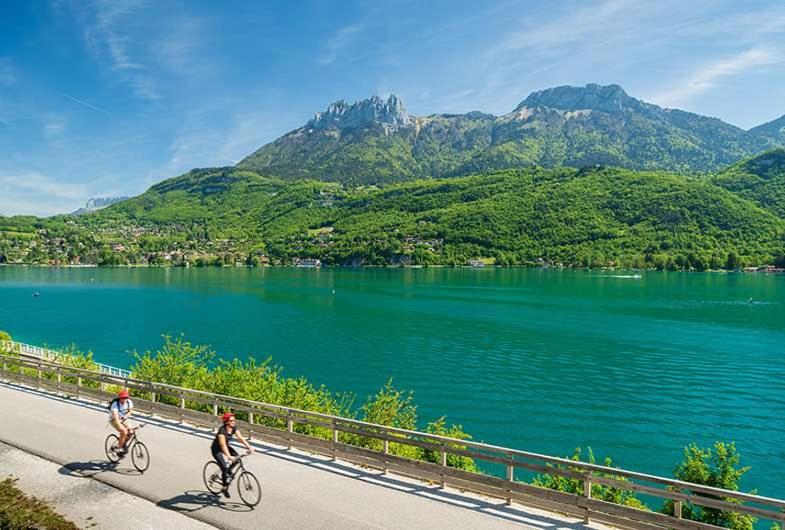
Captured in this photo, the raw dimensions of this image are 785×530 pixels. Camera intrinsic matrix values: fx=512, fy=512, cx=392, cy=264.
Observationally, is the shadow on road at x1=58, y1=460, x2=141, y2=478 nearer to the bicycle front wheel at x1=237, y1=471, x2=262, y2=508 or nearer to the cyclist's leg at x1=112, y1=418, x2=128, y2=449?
the cyclist's leg at x1=112, y1=418, x2=128, y2=449

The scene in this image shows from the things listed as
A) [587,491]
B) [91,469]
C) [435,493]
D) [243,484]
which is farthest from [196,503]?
[587,491]

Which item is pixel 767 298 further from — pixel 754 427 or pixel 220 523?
pixel 220 523

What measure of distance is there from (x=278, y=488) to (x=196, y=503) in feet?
7.22

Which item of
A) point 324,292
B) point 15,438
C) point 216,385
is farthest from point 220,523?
point 324,292

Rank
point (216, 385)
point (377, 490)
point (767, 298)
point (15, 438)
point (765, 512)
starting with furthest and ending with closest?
point (767, 298) < point (216, 385) < point (15, 438) < point (377, 490) < point (765, 512)

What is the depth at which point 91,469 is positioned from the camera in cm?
1609

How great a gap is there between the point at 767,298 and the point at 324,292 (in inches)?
4725

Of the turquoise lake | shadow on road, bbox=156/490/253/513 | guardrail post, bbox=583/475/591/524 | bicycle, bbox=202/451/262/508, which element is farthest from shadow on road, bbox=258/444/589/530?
the turquoise lake

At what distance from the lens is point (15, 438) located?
19.1m

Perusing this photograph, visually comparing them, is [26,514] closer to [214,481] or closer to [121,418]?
[121,418]

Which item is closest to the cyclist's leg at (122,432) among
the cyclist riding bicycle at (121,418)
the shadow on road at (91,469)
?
the cyclist riding bicycle at (121,418)

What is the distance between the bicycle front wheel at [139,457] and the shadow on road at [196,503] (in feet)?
8.46

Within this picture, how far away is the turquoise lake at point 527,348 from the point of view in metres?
42.2

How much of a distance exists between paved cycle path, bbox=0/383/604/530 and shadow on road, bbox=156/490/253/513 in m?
0.03
